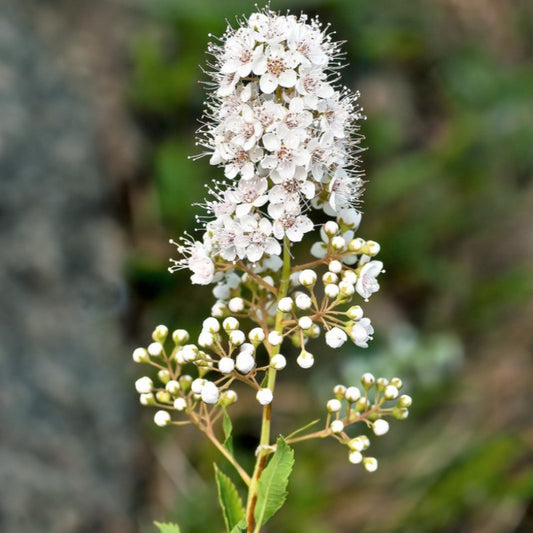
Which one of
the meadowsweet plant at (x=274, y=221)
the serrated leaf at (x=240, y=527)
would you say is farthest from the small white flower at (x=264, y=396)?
the serrated leaf at (x=240, y=527)

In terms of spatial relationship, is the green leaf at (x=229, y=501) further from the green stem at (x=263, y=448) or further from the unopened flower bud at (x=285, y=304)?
the unopened flower bud at (x=285, y=304)

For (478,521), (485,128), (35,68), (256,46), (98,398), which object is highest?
(35,68)

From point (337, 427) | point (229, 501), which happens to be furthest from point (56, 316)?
point (337, 427)

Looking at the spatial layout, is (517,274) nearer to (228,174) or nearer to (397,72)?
(397,72)

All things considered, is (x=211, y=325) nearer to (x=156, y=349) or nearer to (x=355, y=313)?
(x=156, y=349)

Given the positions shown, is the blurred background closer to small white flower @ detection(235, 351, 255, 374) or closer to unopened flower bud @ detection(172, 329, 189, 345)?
unopened flower bud @ detection(172, 329, 189, 345)

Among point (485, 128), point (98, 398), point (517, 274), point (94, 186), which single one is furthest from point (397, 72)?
point (98, 398)

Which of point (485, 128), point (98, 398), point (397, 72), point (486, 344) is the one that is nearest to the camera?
point (98, 398)
